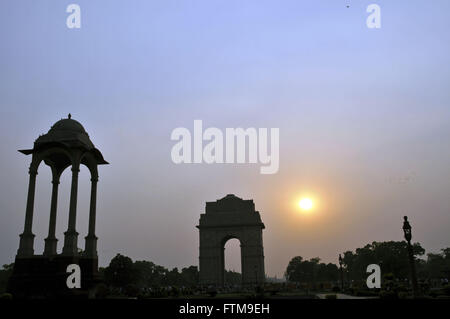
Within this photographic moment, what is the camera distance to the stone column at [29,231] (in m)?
26.9

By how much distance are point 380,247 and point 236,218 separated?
4269 centimetres

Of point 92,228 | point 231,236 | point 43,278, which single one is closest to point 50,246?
point 43,278

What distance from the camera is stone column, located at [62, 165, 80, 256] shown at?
26.9 m

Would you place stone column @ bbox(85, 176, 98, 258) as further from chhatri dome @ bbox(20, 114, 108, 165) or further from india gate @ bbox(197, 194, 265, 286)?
india gate @ bbox(197, 194, 265, 286)

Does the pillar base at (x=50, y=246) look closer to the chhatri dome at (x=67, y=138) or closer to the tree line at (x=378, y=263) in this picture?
the chhatri dome at (x=67, y=138)

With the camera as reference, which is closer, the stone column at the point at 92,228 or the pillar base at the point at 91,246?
the pillar base at the point at 91,246

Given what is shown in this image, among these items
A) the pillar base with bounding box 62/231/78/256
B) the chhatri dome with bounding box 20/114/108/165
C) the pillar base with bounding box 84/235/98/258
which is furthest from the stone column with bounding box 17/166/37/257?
the pillar base with bounding box 84/235/98/258

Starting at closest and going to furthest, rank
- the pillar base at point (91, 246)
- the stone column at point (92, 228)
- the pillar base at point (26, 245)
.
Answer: the pillar base at point (26, 245) < the pillar base at point (91, 246) < the stone column at point (92, 228)

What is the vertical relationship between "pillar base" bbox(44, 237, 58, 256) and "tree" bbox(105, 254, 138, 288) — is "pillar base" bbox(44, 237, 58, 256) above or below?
above

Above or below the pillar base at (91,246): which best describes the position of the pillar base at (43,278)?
below

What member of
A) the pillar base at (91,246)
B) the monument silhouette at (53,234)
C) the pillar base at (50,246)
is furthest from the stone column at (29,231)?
the pillar base at (91,246)

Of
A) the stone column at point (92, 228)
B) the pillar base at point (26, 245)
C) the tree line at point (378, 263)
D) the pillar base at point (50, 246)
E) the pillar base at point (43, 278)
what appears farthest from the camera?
the tree line at point (378, 263)

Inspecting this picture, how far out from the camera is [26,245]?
27047mm

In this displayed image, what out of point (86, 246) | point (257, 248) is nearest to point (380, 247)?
point (257, 248)
